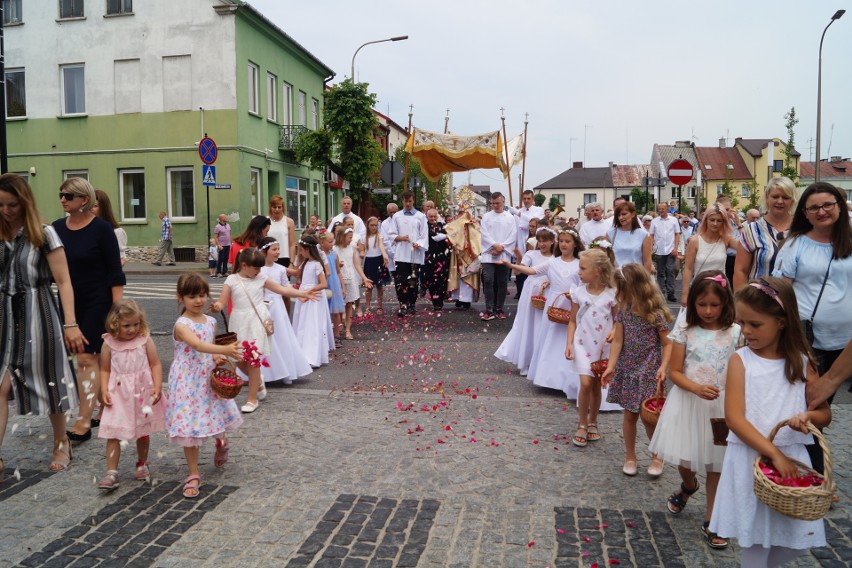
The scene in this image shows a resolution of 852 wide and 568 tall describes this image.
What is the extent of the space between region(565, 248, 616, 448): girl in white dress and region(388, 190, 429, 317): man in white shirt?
7.28m

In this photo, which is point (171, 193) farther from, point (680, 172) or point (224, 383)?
point (224, 383)

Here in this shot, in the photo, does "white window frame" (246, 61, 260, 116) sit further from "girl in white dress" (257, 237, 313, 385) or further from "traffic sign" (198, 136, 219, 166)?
"girl in white dress" (257, 237, 313, 385)

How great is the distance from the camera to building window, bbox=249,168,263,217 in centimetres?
2995

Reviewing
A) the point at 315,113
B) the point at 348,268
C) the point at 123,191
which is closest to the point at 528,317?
the point at 348,268

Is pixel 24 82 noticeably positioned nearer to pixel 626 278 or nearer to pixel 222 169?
pixel 222 169

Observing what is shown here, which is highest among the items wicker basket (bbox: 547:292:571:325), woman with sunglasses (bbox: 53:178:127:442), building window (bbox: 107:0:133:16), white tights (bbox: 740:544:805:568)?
building window (bbox: 107:0:133:16)

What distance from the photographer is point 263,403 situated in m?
7.11

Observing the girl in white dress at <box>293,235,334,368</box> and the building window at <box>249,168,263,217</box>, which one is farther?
the building window at <box>249,168,263,217</box>

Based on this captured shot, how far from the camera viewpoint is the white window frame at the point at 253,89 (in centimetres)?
2928

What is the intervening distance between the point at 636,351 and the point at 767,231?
1.55 meters

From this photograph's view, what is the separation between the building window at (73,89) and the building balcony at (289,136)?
7.78m

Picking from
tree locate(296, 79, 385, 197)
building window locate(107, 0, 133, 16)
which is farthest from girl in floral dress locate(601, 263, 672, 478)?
building window locate(107, 0, 133, 16)

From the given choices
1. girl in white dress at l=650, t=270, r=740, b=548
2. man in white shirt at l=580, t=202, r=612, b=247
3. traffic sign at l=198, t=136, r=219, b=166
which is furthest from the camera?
traffic sign at l=198, t=136, r=219, b=166

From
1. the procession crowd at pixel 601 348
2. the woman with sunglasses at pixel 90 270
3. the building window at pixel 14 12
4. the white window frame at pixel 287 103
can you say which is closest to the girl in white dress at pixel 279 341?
the procession crowd at pixel 601 348
